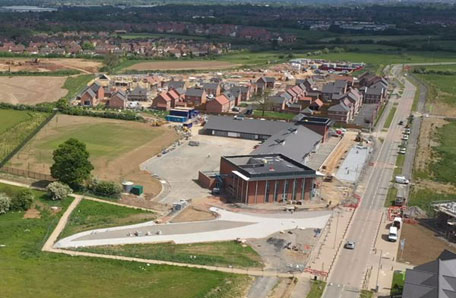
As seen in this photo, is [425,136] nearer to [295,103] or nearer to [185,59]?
[295,103]

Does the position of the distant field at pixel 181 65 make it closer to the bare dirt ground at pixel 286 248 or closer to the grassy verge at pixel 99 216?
the grassy verge at pixel 99 216

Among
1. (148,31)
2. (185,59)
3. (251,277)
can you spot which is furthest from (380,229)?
(148,31)

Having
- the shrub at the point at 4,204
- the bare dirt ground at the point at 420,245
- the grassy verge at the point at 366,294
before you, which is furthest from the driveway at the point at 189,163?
the grassy verge at the point at 366,294

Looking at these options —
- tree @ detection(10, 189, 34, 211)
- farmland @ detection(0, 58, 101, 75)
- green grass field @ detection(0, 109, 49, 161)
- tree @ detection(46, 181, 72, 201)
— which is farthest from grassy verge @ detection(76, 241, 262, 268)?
farmland @ detection(0, 58, 101, 75)

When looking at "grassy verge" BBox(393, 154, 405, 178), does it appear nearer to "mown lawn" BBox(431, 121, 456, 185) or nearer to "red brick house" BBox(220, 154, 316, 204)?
"mown lawn" BBox(431, 121, 456, 185)

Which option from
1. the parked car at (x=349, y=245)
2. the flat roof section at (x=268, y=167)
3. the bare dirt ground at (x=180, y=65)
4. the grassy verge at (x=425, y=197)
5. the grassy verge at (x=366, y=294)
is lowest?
the grassy verge at (x=366, y=294)

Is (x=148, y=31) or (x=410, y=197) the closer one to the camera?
(x=410, y=197)
